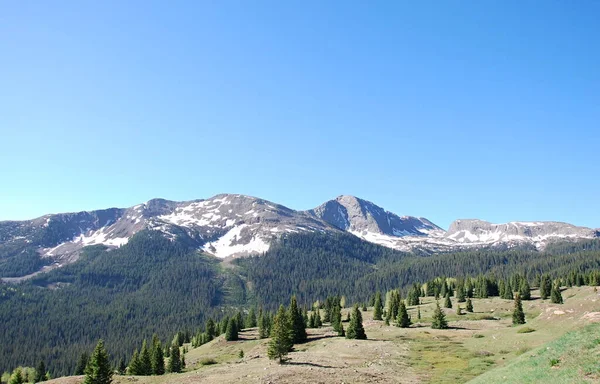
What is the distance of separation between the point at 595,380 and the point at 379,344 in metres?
59.9

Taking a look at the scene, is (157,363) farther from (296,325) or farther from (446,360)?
(446,360)

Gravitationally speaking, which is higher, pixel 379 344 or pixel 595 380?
pixel 595 380

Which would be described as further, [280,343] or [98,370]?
[280,343]

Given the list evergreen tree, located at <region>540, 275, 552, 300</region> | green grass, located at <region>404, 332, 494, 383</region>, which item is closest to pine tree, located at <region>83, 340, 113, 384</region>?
green grass, located at <region>404, 332, 494, 383</region>

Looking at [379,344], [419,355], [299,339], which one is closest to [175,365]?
[299,339]

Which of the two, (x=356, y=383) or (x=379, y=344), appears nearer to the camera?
(x=356, y=383)

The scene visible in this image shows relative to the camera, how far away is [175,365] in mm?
85312

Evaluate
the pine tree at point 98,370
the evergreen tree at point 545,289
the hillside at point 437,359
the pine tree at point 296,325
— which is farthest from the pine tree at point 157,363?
the evergreen tree at point 545,289

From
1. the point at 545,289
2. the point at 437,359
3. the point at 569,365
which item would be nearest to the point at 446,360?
the point at 437,359

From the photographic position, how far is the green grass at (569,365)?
25.4m

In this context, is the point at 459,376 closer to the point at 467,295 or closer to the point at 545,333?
the point at 545,333

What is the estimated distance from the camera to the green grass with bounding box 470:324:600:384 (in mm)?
25406

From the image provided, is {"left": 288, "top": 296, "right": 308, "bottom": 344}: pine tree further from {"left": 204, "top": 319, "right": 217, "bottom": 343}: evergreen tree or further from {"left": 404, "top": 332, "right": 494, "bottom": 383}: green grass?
{"left": 204, "top": 319, "right": 217, "bottom": 343}: evergreen tree

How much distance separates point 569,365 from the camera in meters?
28.6
